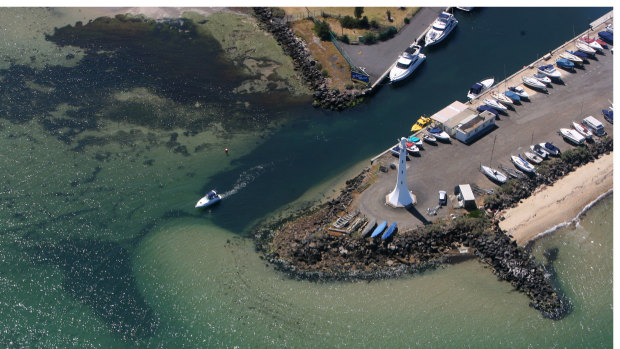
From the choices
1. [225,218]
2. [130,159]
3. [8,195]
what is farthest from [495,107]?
[8,195]

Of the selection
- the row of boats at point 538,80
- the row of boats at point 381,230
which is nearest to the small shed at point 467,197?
the row of boats at point 381,230

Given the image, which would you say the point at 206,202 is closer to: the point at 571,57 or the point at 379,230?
the point at 379,230

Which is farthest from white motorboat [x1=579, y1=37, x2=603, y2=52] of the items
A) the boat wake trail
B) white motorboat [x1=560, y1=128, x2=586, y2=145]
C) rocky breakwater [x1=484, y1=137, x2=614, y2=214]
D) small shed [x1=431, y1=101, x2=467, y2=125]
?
the boat wake trail

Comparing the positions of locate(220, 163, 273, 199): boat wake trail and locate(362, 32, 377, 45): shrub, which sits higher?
locate(362, 32, 377, 45): shrub

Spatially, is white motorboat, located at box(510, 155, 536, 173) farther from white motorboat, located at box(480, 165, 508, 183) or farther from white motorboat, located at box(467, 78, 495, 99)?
white motorboat, located at box(467, 78, 495, 99)

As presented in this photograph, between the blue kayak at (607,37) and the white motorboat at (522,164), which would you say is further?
the blue kayak at (607,37)

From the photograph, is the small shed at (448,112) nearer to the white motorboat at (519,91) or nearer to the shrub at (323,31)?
the white motorboat at (519,91)
